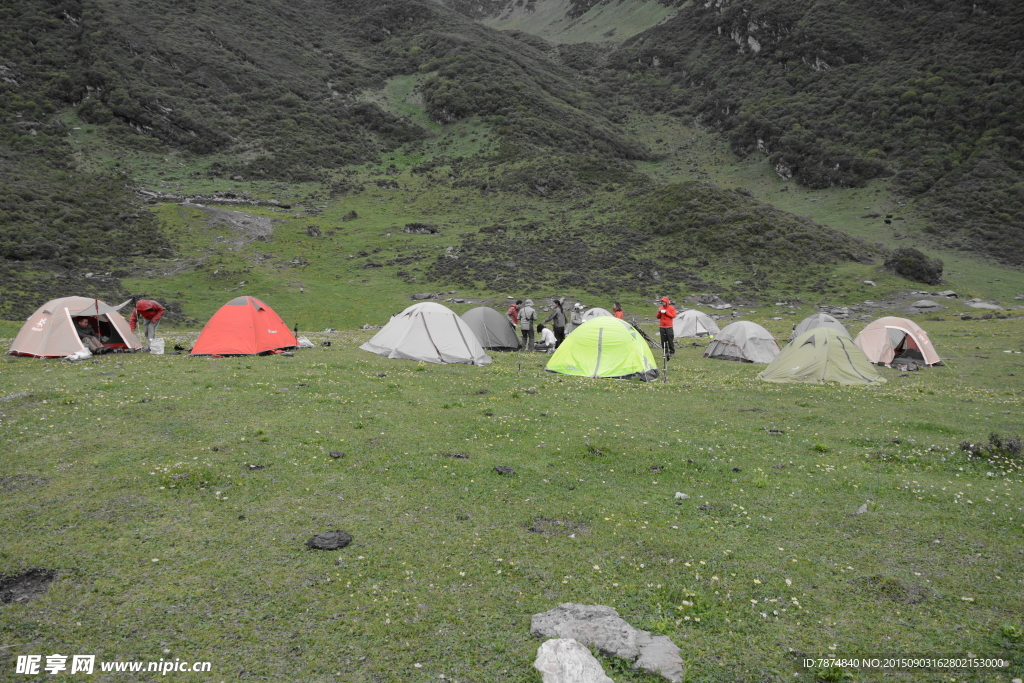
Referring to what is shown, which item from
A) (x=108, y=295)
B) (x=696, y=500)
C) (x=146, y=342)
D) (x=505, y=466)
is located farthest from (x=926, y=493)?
(x=108, y=295)

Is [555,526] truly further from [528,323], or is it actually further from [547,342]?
[547,342]

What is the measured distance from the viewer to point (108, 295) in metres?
45.7

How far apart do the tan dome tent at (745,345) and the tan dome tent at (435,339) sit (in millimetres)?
13358

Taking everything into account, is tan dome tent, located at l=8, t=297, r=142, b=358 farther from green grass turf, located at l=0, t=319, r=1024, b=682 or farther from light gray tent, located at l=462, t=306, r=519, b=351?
light gray tent, located at l=462, t=306, r=519, b=351

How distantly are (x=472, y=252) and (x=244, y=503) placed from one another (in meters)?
58.3

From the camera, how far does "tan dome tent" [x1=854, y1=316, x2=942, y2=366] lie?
26.2 meters

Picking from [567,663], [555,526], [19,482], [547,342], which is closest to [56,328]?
[19,482]

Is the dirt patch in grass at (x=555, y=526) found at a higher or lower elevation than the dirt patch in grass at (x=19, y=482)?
lower

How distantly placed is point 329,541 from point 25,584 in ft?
11.5

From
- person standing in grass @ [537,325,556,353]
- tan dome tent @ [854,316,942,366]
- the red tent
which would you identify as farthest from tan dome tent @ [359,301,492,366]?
tan dome tent @ [854,316,942,366]

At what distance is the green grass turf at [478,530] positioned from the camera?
5.92m

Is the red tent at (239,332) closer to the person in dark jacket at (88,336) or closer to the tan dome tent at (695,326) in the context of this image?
the person in dark jacket at (88,336)

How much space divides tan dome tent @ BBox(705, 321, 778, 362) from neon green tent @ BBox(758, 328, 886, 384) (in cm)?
612

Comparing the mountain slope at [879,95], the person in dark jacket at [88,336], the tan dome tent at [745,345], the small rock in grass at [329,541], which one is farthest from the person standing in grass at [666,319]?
the mountain slope at [879,95]
